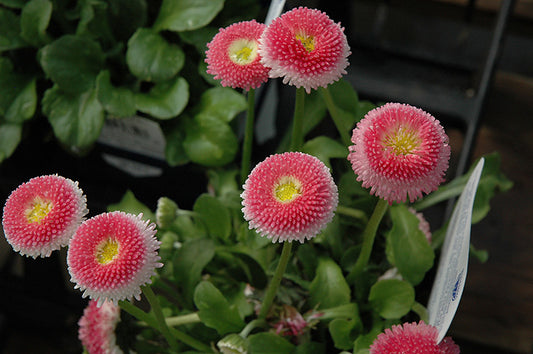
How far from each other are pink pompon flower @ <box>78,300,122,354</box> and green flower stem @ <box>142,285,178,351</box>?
48mm

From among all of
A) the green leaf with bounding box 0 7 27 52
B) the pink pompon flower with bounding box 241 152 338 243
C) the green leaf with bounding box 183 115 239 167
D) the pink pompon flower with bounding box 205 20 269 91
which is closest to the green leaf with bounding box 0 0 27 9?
the green leaf with bounding box 0 7 27 52

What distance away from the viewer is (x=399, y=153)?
311mm

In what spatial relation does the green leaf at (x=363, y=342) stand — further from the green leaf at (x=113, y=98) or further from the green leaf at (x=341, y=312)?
the green leaf at (x=113, y=98)

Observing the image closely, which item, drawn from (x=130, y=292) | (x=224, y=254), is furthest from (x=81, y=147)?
(x=130, y=292)

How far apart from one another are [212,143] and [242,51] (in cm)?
21

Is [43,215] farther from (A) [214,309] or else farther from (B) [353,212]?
(B) [353,212]

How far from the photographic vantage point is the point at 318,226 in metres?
0.30

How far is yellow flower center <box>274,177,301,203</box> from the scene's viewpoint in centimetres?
31

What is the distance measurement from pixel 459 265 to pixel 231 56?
0.63 feet

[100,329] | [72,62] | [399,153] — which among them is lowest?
[100,329]

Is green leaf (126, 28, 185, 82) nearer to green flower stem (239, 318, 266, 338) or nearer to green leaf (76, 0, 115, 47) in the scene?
green leaf (76, 0, 115, 47)

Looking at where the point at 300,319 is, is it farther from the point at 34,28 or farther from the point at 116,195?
the point at 34,28

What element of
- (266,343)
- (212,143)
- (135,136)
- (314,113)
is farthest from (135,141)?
(266,343)

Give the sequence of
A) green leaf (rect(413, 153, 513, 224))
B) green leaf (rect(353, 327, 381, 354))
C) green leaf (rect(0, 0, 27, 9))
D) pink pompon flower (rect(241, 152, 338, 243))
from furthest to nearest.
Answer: green leaf (rect(0, 0, 27, 9))
green leaf (rect(413, 153, 513, 224))
green leaf (rect(353, 327, 381, 354))
pink pompon flower (rect(241, 152, 338, 243))
